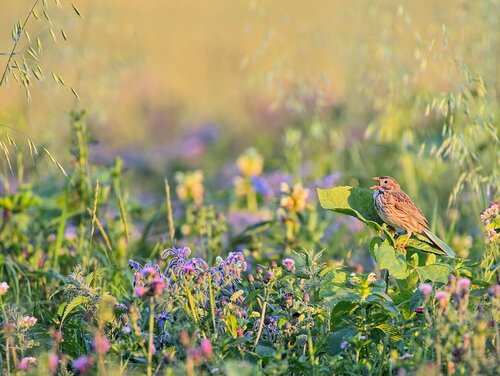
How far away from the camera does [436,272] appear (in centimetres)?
334

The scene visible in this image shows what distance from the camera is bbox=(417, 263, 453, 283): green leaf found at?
130 inches

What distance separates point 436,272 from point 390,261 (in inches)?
8.4

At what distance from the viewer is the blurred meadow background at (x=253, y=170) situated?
3346mm

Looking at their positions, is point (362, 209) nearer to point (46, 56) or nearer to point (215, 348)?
point (215, 348)

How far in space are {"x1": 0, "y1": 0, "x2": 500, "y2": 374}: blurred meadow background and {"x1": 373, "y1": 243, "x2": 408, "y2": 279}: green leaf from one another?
0.42 feet

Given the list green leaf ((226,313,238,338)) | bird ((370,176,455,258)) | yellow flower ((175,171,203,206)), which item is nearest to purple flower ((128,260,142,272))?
green leaf ((226,313,238,338))

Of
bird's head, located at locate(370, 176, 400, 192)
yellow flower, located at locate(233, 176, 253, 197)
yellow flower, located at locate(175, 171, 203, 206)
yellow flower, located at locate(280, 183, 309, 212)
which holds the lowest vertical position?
yellow flower, located at locate(233, 176, 253, 197)

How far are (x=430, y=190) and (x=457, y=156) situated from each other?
1747mm

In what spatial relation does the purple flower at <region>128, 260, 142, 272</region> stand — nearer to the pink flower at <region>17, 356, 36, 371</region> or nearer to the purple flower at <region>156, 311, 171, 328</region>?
the purple flower at <region>156, 311, 171, 328</region>

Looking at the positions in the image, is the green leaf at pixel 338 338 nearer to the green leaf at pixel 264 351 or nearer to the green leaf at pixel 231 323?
the green leaf at pixel 264 351

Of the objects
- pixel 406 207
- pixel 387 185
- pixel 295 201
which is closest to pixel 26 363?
pixel 406 207

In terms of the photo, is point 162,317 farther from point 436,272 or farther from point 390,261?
point 436,272

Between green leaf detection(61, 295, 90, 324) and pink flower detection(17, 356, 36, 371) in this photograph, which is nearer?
pink flower detection(17, 356, 36, 371)

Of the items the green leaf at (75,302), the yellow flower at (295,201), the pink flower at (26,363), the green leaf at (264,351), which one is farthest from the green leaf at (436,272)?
the yellow flower at (295,201)
